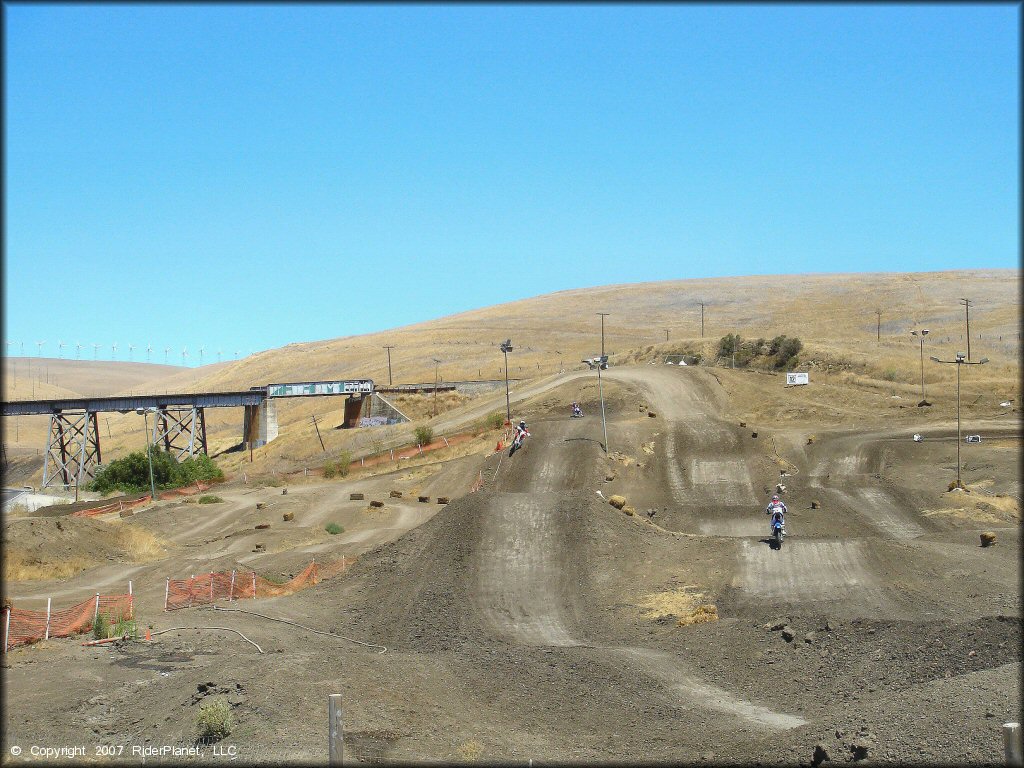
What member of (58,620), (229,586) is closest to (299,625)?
(58,620)

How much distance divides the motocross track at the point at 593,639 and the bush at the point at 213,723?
0.23m

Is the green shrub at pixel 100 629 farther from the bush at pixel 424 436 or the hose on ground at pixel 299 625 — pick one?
the bush at pixel 424 436

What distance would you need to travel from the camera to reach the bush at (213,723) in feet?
53.3

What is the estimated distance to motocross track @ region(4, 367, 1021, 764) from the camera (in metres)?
16.5

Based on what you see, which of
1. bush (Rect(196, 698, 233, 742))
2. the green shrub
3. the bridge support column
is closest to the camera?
bush (Rect(196, 698, 233, 742))

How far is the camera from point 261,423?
301ft

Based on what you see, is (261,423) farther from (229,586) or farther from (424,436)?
(229,586)

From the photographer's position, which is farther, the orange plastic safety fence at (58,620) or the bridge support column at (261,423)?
the bridge support column at (261,423)

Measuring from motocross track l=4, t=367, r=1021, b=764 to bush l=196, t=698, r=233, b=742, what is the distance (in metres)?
0.23

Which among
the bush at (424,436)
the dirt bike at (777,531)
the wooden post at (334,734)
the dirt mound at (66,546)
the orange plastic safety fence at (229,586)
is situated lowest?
the orange plastic safety fence at (229,586)

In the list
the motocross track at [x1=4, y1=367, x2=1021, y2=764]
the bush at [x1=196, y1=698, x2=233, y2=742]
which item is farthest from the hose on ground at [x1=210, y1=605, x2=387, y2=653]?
the bush at [x1=196, y1=698, x2=233, y2=742]

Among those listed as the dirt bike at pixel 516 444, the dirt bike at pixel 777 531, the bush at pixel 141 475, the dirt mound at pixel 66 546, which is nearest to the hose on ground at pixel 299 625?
the dirt mound at pixel 66 546

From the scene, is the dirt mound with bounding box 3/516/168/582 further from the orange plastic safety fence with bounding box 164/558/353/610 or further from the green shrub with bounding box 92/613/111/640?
the green shrub with bounding box 92/613/111/640

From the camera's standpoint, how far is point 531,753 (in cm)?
1623
